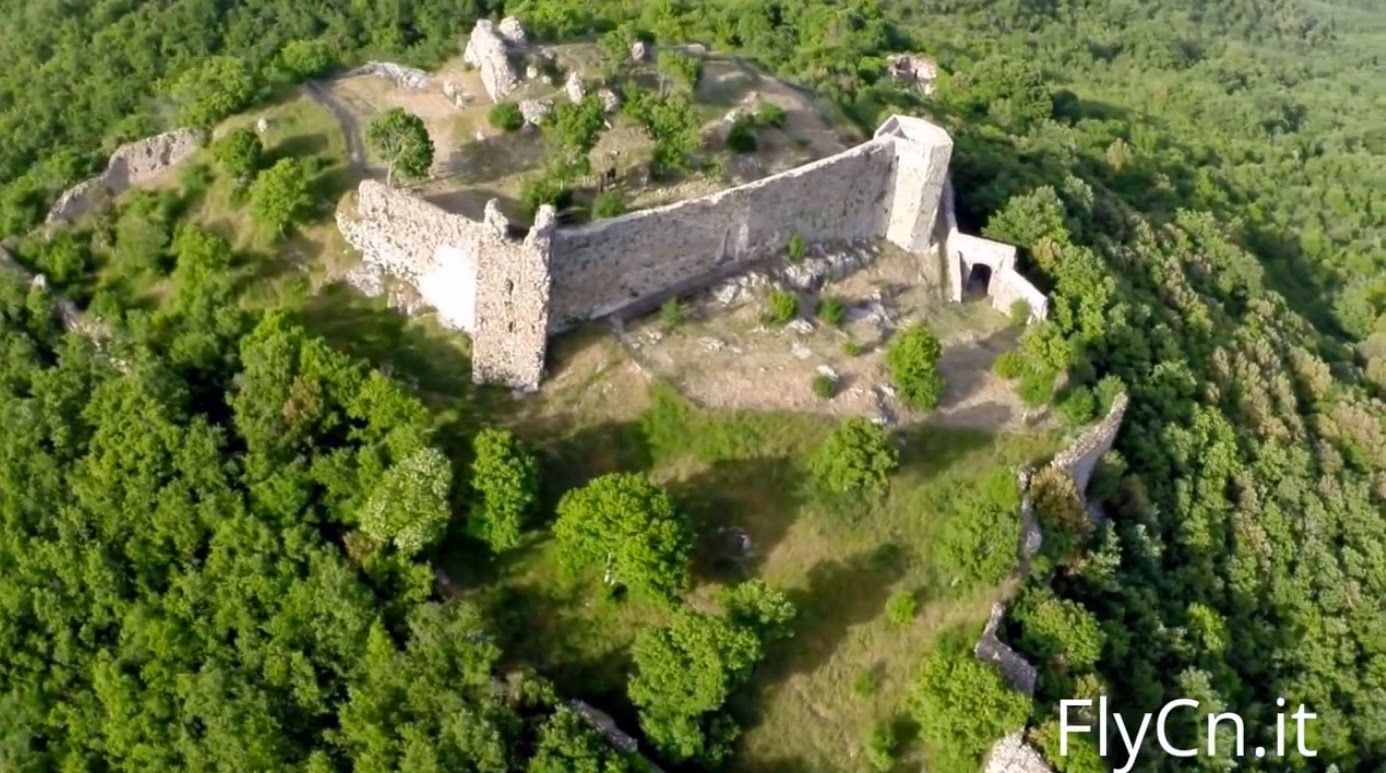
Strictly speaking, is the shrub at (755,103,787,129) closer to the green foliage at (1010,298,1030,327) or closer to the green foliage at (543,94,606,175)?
the green foliage at (543,94,606,175)

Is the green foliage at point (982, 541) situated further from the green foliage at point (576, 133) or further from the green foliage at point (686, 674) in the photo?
the green foliage at point (576, 133)

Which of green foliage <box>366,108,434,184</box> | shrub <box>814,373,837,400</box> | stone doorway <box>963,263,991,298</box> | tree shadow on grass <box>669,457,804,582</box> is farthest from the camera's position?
stone doorway <box>963,263,991,298</box>

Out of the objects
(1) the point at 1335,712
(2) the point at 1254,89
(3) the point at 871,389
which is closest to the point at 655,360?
(3) the point at 871,389

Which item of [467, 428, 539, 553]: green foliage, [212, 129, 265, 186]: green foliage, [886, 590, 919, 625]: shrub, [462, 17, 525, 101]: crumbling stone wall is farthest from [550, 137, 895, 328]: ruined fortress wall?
[212, 129, 265, 186]: green foliage

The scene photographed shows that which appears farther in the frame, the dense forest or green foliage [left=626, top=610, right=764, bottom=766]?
the dense forest

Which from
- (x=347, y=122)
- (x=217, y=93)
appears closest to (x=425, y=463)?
(x=347, y=122)

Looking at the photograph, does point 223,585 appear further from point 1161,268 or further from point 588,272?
point 1161,268
